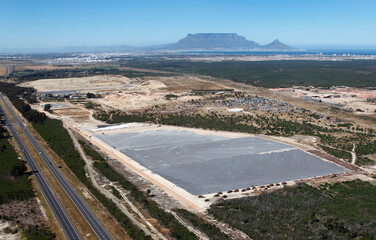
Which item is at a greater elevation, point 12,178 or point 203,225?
point 203,225

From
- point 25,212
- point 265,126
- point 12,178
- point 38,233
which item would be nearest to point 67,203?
point 25,212

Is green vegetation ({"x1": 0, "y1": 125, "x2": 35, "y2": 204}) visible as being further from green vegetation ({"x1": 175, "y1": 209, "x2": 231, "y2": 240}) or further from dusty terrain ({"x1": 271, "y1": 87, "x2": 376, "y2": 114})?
dusty terrain ({"x1": 271, "y1": 87, "x2": 376, "y2": 114})

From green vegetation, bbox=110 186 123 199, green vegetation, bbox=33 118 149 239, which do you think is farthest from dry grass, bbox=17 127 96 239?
green vegetation, bbox=110 186 123 199

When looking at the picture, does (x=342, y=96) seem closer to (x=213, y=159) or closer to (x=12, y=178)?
(x=213, y=159)

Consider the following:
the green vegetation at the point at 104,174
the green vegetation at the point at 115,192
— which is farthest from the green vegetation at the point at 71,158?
the green vegetation at the point at 115,192

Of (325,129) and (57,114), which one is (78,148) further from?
(325,129)
